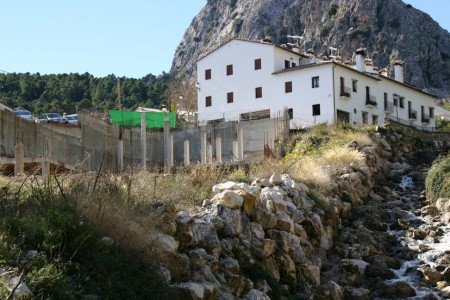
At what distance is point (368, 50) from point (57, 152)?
81.1 metres

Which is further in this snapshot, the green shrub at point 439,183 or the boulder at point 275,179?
the green shrub at point 439,183

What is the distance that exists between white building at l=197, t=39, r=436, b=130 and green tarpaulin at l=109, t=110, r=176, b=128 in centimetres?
592

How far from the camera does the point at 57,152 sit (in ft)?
116

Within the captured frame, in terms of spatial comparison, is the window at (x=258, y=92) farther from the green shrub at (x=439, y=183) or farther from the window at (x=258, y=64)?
the green shrub at (x=439, y=183)

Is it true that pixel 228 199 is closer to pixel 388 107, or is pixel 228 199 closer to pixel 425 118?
pixel 388 107

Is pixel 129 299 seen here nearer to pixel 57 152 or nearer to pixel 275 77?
pixel 57 152

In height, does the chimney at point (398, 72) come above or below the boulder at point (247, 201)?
above

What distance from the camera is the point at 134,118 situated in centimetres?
4947

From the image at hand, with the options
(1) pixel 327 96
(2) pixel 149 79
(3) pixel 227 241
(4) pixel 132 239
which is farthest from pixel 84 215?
(2) pixel 149 79

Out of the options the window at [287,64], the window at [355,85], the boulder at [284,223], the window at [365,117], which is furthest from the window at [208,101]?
the boulder at [284,223]

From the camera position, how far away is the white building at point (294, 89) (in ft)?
165


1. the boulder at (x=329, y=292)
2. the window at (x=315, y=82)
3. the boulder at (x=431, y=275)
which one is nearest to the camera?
the boulder at (x=329, y=292)

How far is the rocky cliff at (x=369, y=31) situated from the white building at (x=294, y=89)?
4478 cm

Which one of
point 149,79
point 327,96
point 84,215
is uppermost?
point 149,79
